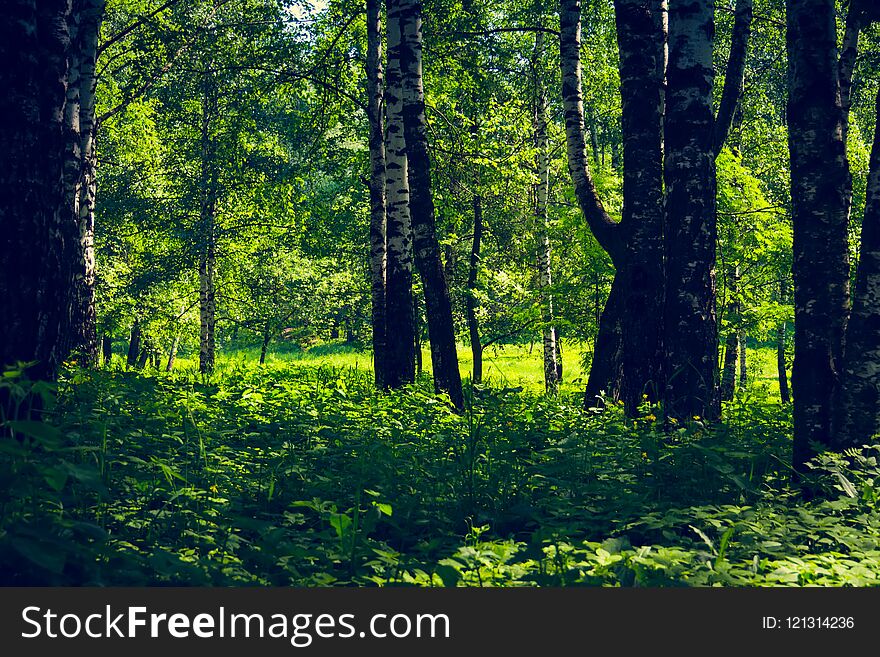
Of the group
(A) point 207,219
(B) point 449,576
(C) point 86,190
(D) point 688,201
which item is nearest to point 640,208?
(D) point 688,201

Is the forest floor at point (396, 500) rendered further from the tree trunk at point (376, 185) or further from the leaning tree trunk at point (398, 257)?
the tree trunk at point (376, 185)

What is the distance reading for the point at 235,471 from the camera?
5.16m

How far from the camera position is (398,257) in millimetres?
10711

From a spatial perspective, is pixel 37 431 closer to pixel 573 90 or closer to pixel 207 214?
pixel 573 90

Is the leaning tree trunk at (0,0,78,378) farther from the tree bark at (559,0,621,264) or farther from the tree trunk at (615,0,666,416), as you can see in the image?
the tree bark at (559,0,621,264)

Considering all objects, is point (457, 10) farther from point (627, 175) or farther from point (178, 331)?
point (178, 331)

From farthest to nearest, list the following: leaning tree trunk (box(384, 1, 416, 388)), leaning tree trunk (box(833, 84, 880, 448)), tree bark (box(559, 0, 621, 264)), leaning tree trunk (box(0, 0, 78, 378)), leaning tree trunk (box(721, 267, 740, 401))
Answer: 1. leaning tree trunk (box(721, 267, 740, 401))
2. tree bark (box(559, 0, 621, 264))
3. leaning tree trunk (box(384, 1, 416, 388))
4. leaning tree trunk (box(833, 84, 880, 448))
5. leaning tree trunk (box(0, 0, 78, 378))

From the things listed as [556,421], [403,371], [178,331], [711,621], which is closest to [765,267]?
[403,371]

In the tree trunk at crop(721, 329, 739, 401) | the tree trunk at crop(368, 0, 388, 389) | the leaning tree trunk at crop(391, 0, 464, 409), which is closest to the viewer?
the leaning tree trunk at crop(391, 0, 464, 409)

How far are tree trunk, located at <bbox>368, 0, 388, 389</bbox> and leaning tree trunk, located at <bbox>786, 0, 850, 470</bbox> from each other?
7649 millimetres

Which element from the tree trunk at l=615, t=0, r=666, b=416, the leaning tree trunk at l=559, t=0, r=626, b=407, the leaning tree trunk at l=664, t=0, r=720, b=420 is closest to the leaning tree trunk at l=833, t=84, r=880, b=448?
the leaning tree trunk at l=664, t=0, r=720, b=420

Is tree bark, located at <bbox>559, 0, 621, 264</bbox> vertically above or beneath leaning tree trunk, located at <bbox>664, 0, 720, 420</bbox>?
above

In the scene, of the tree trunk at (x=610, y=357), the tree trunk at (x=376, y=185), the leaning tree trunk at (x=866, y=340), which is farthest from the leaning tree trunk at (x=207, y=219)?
the leaning tree trunk at (x=866, y=340)

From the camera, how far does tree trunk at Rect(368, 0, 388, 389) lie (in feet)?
44.0
